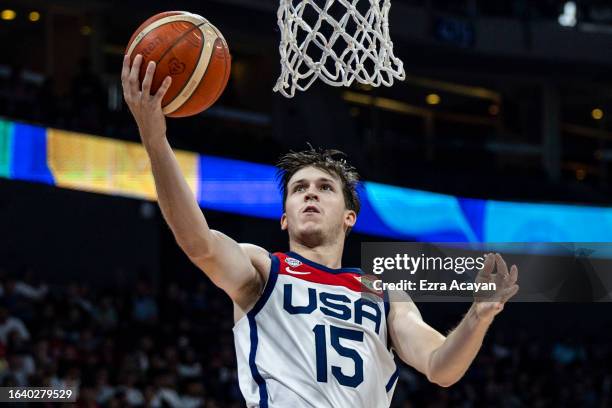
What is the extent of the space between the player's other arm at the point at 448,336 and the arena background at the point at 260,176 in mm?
6158

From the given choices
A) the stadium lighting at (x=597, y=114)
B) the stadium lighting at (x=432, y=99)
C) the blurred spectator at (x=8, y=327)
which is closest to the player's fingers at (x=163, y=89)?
the blurred spectator at (x=8, y=327)

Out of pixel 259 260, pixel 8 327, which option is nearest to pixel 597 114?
pixel 8 327

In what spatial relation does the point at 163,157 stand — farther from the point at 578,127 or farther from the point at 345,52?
the point at 578,127

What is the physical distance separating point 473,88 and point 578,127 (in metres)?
2.40

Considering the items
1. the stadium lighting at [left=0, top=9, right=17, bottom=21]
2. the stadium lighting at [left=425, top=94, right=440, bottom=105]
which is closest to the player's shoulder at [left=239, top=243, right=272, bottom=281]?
the stadium lighting at [left=0, top=9, right=17, bottom=21]

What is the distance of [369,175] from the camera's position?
1716 centimetres

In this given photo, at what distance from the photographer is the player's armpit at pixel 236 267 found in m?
4.03

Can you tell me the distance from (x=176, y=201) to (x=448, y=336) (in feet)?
3.71

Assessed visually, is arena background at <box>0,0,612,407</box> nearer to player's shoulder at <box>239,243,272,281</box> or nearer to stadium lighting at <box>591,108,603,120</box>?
stadium lighting at <box>591,108,603,120</box>

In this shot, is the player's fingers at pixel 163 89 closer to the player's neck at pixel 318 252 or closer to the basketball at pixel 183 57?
the basketball at pixel 183 57

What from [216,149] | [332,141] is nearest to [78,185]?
[216,149]

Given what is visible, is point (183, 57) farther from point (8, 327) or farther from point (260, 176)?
point (260, 176)

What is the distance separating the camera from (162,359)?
1231 cm

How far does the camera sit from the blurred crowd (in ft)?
34.8
